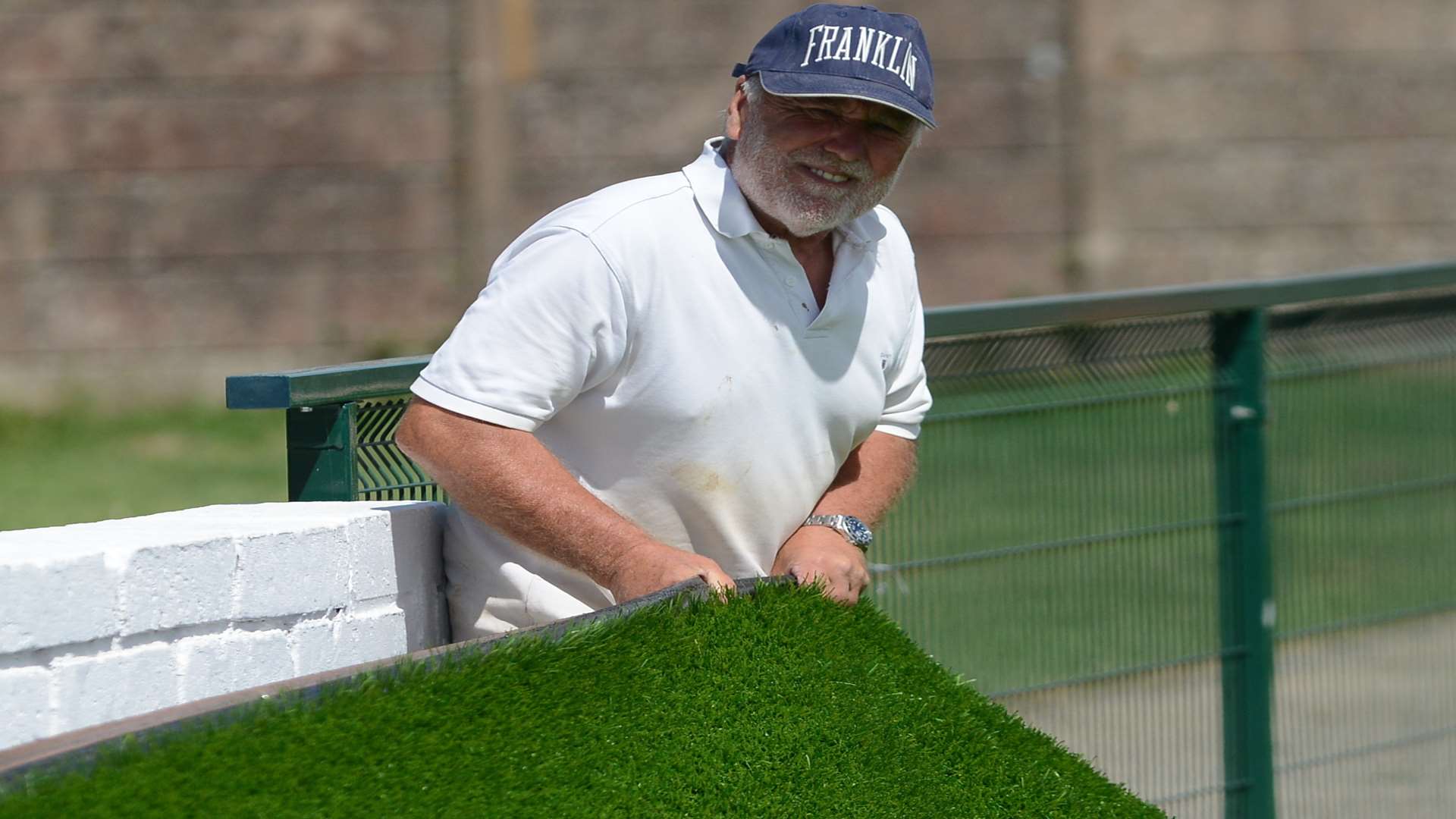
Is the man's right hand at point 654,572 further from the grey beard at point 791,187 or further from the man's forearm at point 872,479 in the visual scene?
the grey beard at point 791,187

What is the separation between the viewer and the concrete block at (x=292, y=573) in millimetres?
2383

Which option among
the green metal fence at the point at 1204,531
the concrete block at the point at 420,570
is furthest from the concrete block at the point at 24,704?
the green metal fence at the point at 1204,531

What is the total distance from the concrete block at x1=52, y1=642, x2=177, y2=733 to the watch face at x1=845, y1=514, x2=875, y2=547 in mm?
1091

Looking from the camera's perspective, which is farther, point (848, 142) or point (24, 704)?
point (848, 142)

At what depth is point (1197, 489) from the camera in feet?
13.6

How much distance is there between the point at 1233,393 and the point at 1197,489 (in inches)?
9.9

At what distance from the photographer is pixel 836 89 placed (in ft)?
8.52

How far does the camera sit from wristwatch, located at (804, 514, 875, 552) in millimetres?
2816

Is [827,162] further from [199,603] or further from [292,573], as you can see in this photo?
[199,603]

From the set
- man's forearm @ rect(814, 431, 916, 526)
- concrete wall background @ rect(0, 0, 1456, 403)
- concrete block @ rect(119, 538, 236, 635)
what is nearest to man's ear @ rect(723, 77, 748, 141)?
man's forearm @ rect(814, 431, 916, 526)

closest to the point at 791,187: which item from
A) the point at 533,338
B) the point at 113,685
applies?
the point at 533,338

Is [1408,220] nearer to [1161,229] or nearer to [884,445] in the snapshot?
[1161,229]

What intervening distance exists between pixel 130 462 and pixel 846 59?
765 centimetres

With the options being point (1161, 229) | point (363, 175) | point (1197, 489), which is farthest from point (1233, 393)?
point (363, 175)
